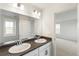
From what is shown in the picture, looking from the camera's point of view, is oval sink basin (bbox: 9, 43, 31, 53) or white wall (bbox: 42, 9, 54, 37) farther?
white wall (bbox: 42, 9, 54, 37)

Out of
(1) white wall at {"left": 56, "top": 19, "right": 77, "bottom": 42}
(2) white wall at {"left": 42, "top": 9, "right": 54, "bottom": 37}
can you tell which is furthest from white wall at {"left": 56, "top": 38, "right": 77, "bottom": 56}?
(2) white wall at {"left": 42, "top": 9, "right": 54, "bottom": 37}

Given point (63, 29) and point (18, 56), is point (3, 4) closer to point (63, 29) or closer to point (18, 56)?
point (18, 56)

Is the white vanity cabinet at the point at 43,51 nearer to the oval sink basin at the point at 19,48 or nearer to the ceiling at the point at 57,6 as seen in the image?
the oval sink basin at the point at 19,48

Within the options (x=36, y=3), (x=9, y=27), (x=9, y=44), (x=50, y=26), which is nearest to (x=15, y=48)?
(x=9, y=44)

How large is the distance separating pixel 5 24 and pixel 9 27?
0.07 m

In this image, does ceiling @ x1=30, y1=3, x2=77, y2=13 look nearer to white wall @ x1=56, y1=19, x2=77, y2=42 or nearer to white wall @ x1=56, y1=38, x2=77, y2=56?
white wall @ x1=56, y1=19, x2=77, y2=42

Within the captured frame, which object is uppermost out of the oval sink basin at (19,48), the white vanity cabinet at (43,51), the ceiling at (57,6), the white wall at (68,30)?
the ceiling at (57,6)

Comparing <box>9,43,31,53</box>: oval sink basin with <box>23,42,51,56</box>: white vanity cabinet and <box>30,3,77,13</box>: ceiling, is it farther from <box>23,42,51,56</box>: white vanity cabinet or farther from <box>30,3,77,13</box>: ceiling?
<box>30,3,77,13</box>: ceiling

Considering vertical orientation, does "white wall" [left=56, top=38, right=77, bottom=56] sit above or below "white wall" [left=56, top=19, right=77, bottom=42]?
below

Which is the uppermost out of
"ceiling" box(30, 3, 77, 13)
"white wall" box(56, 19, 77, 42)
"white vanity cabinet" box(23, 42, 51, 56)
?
"ceiling" box(30, 3, 77, 13)

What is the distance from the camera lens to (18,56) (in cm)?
91

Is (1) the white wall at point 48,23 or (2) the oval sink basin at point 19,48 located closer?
(2) the oval sink basin at point 19,48

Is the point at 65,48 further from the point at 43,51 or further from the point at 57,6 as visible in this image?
the point at 57,6

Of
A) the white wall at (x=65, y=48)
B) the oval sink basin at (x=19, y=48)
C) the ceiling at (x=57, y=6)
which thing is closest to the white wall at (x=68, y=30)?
the white wall at (x=65, y=48)
